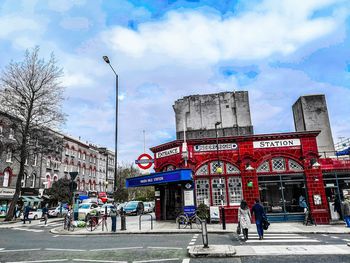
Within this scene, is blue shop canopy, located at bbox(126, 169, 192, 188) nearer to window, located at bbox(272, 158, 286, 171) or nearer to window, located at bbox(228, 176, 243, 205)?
window, located at bbox(228, 176, 243, 205)

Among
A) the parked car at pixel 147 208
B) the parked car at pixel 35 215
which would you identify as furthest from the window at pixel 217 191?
the parked car at pixel 35 215

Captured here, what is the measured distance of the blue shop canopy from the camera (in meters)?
18.5

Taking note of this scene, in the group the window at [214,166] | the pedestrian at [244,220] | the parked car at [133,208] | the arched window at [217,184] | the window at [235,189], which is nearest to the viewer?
the pedestrian at [244,220]

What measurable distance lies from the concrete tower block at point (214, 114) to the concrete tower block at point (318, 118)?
15.8 feet

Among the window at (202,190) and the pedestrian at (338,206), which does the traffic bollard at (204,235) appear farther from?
the pedestrian at (338,206)

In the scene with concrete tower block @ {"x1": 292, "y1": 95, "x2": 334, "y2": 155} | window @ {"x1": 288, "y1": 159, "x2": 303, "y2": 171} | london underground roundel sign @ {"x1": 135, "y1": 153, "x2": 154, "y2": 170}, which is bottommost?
window @ {"x1": 288, "y1": 159, "x2": 303, "y2": 171}

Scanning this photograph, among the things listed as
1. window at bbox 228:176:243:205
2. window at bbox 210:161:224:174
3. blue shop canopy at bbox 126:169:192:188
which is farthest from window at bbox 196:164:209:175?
window at bbox 228:176:243:205

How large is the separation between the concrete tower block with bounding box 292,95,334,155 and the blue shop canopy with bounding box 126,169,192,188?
42.5 feet

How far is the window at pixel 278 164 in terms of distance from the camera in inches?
765

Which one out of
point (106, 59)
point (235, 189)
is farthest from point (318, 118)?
point (106, 59)

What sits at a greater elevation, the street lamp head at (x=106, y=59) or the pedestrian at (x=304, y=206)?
the street lamp head at (x=106, y=59)

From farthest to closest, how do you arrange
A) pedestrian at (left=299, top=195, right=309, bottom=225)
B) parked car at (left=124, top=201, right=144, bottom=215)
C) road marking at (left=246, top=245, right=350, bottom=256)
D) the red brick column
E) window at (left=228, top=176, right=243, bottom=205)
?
parked car at (left=124, top=201, right=144, bottom=215), window at (left=228, top=176, right=243, bottom=205), the red brick column, pedestrian at (left=299, top=195, right=309, bottom=225), road marking at (left=246, top=245, right=350, bottom=256)

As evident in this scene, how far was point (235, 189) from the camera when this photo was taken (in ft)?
64.3

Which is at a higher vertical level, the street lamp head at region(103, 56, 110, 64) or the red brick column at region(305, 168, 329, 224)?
the street lamp head at region(103, 56, 110, 64)
